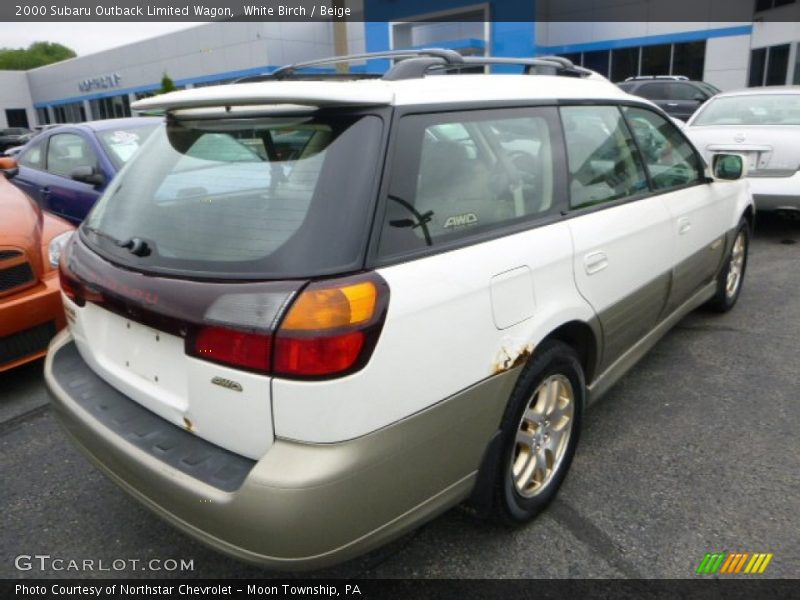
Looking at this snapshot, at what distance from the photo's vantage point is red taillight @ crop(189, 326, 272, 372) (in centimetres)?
166

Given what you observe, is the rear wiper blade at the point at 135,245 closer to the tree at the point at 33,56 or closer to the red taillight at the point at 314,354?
the red taillight at the point at 314,354

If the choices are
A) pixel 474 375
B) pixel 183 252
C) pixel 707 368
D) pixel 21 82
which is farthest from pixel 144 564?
pixel 21 82

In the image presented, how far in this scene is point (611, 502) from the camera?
2596 millimetres

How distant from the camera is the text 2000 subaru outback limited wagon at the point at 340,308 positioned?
5.47 ft

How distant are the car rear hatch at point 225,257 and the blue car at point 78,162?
13.0 ft

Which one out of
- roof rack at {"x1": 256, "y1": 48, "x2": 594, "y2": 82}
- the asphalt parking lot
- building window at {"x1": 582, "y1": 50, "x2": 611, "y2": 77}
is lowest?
the asphalt parking lot

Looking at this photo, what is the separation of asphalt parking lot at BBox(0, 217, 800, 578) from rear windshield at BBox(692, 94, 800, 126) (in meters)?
4.50

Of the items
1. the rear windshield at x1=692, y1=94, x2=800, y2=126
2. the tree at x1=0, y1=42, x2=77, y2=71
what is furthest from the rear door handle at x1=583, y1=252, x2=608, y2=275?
the tree at x1=0, y1=42, x2=77, y2=71

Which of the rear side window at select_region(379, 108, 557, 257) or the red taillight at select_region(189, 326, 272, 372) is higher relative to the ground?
the rear side window at select_region(379, 108, 557, 257)

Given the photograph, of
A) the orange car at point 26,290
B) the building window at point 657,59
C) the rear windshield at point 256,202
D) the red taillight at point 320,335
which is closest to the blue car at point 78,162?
the orange car at point 26,290

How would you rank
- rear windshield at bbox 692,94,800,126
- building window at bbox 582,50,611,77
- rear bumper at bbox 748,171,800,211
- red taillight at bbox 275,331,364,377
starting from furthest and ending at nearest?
building window at bbox 582,50,611,77 → rear windshield at bbox 692,94,800,126 → rear bumper at bbox 748,171,800,211 → red taillight at bbox 275,331,364,377

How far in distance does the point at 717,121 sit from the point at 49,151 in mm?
7649

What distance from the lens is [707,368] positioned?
3.82 metres

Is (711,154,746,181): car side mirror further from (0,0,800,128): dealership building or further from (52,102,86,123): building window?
(52,102,86,123): building window
